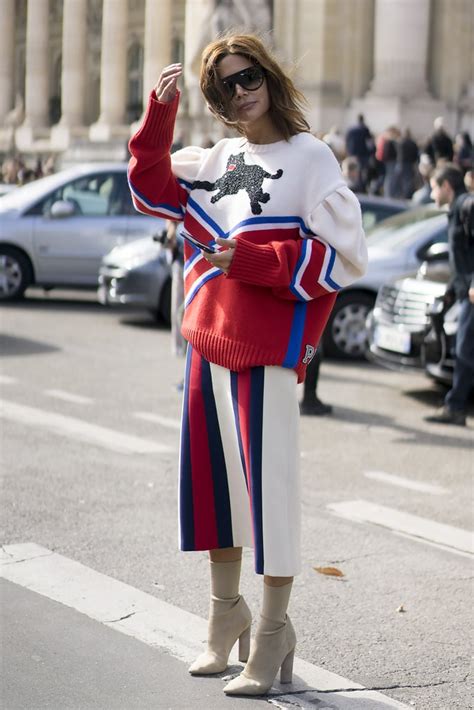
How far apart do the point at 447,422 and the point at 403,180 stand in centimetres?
1636

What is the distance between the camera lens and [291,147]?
4.14 m

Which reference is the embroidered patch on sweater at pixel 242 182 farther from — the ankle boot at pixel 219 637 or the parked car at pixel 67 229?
the parked car at pixel 67 229

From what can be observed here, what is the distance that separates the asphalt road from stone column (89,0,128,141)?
147 feet

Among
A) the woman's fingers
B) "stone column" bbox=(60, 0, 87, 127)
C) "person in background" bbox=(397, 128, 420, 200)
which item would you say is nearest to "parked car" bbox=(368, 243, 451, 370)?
the woman's fingers

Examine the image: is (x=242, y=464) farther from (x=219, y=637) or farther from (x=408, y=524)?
(x=408, y=524)

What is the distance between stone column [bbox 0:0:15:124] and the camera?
67312 mm

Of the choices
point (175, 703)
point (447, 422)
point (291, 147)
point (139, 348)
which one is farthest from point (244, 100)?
point (139, 348)

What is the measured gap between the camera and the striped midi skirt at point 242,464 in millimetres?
4109

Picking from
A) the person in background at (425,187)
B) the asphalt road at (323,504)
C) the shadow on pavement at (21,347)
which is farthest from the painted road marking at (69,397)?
the person in background at (425,187)

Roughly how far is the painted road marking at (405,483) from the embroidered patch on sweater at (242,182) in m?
3.35

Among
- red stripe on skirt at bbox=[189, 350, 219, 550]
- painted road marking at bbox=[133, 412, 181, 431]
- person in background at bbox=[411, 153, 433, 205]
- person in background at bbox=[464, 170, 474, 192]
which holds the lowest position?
painted road marking at bbox=[133, 412, 181, 431]

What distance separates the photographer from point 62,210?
15.9 metres

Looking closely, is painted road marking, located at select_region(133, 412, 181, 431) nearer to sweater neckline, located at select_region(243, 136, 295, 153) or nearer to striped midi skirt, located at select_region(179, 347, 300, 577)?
striped midi skirt, located at select_region(179, 347, 300, 577)

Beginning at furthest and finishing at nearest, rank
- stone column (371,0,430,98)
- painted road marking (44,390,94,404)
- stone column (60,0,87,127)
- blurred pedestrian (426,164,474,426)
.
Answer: stone column (60,0,87,127), stone column (371,0,430,98), painted road marking (44,390,94,404), blurred pedestrian (426,164,474,426)
